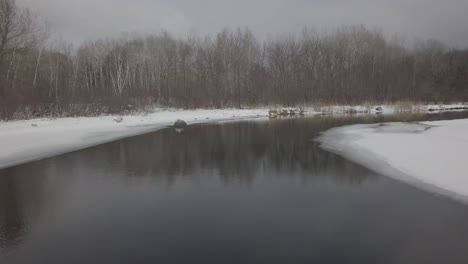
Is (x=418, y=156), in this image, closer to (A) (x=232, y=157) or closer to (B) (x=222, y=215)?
(A) (x=232, y=157)

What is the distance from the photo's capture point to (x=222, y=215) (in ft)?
23.4

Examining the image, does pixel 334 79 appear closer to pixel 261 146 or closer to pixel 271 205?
pixel 261 146

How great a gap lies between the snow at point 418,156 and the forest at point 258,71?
1186 inches

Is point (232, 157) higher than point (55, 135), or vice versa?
point (55, 135)

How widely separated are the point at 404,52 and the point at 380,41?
7285 mm

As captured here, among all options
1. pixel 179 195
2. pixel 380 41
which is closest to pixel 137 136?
pixel 179 195

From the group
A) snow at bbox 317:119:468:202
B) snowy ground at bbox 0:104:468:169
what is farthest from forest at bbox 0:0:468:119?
snow at bbox 317:119:468:202

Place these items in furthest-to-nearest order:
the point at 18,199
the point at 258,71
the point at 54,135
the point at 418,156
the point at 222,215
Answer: the point at 258,71, the point at 54,135, the point at 418,156, the point at 18,199, the point at 222,215

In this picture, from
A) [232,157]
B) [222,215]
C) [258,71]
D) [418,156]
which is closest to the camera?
[222,215]

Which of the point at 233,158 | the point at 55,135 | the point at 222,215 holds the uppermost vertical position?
the point at 55,135

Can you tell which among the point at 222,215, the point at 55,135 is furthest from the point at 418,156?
the point at 55,135

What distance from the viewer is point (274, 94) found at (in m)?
53.4

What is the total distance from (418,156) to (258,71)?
48.1 metres

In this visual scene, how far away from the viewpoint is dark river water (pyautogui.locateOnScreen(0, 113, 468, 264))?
5.50 metres
